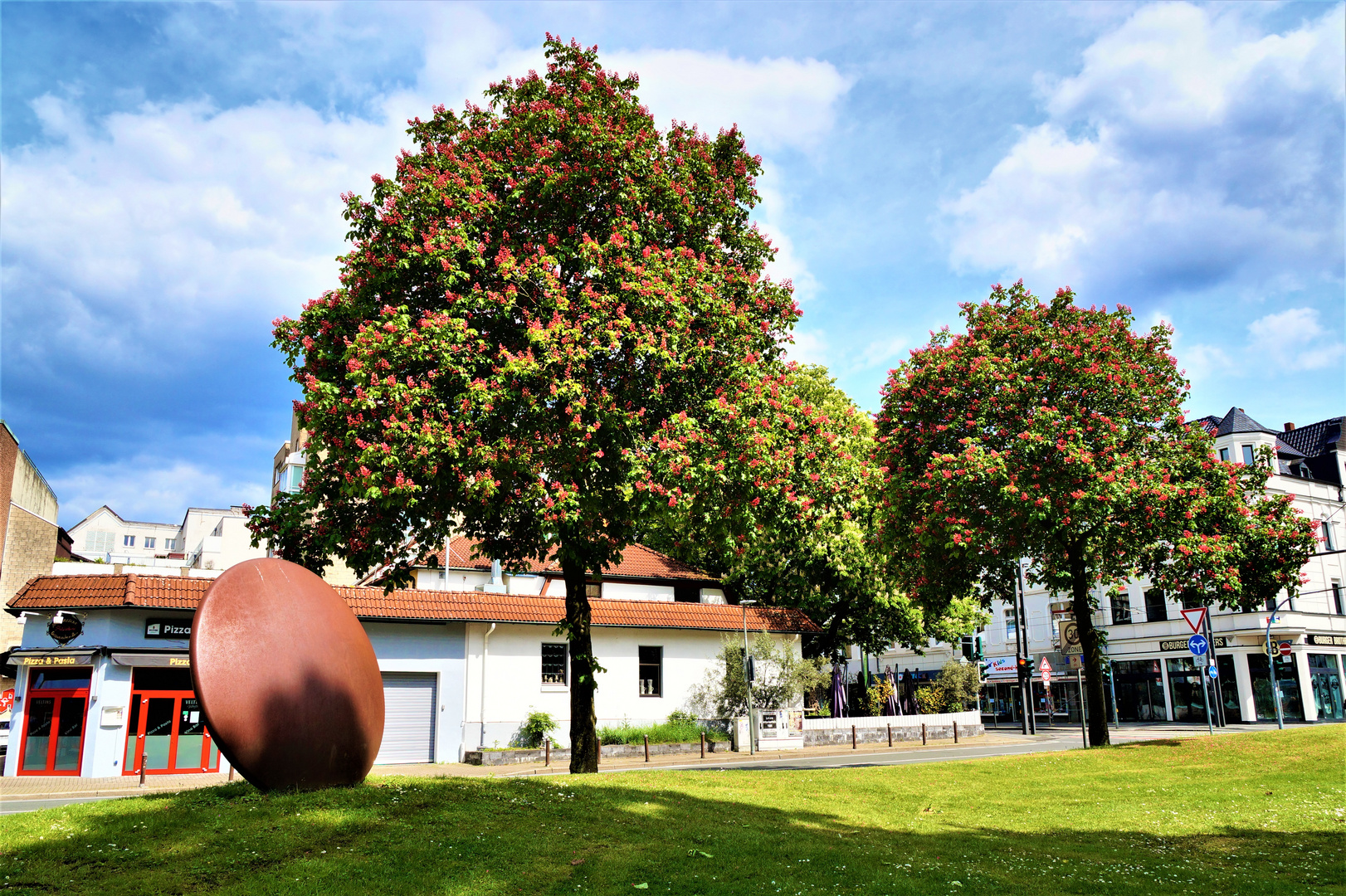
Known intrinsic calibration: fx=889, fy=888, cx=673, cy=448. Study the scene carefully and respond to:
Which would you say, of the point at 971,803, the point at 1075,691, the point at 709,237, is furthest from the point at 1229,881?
the point at 1075,691

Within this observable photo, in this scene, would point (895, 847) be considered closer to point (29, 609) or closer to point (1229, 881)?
point (1229, 881)

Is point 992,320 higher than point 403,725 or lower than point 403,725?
higher

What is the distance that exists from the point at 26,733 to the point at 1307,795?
3286 cm

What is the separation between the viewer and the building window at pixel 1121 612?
5028cm

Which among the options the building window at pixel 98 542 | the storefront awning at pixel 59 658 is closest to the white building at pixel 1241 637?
the storefront awning at pixel 59 658

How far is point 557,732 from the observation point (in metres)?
32.0

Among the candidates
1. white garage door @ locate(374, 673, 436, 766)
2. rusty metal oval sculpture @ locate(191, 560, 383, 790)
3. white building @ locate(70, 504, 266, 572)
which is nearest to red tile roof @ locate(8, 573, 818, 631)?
white garage door @ locate(374, 673, 436, 766)

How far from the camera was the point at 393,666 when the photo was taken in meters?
30.2

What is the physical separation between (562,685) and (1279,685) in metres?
36.1

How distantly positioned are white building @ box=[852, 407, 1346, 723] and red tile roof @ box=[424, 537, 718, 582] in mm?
13415

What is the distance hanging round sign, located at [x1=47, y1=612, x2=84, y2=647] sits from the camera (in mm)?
27047

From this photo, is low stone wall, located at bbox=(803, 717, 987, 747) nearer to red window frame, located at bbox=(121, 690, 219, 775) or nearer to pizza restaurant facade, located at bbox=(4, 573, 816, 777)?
pizza restaurant facade, located at bbox=(4, 573, 816, 777)

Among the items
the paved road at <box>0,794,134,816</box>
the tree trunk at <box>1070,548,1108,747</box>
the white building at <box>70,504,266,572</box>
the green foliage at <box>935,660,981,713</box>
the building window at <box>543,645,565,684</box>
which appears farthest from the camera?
the white building at <box>70,504,266,572</box>

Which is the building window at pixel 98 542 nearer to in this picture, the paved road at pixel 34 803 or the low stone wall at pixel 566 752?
the low stone wall at pixel 566 752
